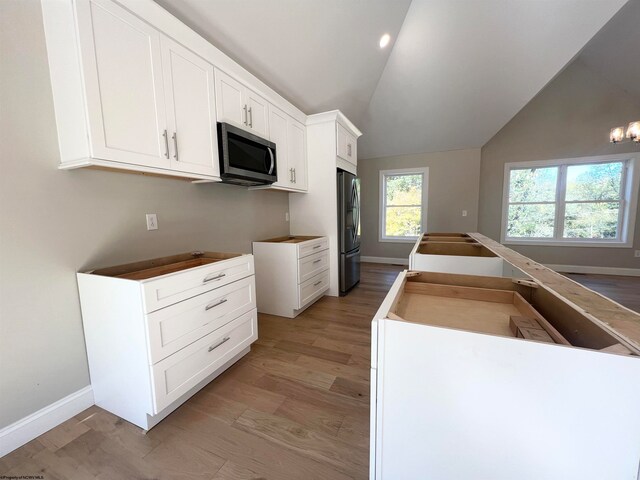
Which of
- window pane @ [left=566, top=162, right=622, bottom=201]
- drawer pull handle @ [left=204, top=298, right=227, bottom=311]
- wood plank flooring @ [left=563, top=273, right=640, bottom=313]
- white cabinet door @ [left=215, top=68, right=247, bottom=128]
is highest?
white cabinet door @ [left=215, top=68, right=247, bottom=128]

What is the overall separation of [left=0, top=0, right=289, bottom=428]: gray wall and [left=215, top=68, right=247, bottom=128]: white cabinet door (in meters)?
0.76

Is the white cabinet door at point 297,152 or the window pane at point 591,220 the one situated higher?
the white cabinet door at point 297,152

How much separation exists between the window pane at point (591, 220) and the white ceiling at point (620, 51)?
5.46 feet

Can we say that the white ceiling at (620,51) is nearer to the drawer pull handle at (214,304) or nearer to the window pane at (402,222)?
the window pane at (402,222)

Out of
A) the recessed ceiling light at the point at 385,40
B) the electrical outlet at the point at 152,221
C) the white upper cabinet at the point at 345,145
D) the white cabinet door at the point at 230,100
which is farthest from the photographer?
the white upper cabinet at the point at 345,145

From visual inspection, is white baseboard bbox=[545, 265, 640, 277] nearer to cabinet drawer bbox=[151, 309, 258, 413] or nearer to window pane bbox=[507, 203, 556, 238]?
window pane bbox=[507, 203, 556, 238]

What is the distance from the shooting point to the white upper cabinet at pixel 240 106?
1.91 m

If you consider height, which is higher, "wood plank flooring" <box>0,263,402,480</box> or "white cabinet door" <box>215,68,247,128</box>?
"white cabinet door" <box>215,68,247,128</box>

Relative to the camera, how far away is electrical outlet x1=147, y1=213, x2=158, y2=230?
177cm

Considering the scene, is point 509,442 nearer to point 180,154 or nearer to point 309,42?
point 180,154

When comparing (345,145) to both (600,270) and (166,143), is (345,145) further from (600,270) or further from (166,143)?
(600,270)

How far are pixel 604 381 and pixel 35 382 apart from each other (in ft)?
7.34

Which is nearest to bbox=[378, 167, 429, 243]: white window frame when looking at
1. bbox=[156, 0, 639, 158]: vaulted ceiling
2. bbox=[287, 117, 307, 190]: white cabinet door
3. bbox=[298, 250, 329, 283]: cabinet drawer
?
bbox=[156, 0, 639, 158]: vaulted ceiling

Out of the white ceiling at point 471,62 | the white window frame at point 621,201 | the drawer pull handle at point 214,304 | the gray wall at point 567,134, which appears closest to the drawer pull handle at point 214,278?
the drawer pull handle at point 214,304
